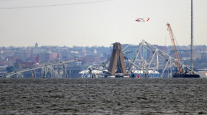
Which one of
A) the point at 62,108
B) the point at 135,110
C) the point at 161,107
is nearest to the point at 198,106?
the point at 161,107

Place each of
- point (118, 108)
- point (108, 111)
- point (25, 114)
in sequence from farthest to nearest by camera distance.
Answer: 1. point (118, 108)
2. point (108, 111)
3. point (25, 114)

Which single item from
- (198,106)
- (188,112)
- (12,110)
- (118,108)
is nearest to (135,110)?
(118,108)

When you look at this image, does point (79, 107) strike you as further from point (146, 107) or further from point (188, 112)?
point (188, 112)

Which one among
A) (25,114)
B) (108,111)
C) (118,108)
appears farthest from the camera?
(118,108)

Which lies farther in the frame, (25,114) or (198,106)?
(198,106)

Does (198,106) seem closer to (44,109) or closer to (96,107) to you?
(96,107)

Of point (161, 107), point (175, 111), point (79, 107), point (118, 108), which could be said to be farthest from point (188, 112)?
point (79, 107)

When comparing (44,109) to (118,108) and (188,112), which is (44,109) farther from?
(188,112)

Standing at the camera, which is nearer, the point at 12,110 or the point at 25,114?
the point at 25,114
